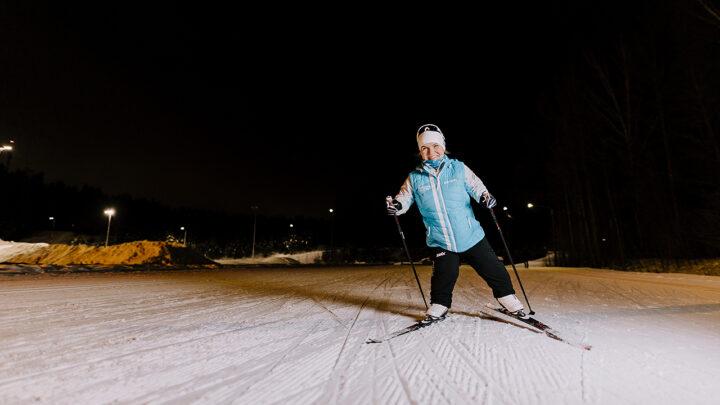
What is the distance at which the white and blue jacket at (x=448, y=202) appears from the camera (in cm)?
342

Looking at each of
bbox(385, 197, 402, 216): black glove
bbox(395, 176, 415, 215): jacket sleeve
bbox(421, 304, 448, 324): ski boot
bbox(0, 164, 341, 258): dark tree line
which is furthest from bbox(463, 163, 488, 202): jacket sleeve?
bbox(0, 164, 341, 258): dark tree line

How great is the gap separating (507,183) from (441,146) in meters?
39.4

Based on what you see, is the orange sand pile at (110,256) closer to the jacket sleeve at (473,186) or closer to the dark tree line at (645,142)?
the jacket sleeve at (473,186)

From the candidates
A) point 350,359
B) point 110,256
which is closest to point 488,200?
point 350,359

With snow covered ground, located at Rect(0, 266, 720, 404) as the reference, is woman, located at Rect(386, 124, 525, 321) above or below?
above

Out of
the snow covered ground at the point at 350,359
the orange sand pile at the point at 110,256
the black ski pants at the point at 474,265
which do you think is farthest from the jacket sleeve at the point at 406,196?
the orange sand pile at the point at 110,256

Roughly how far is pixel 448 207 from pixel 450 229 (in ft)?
0.69

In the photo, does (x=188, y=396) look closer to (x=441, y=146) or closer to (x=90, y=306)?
(x=441, y=146)

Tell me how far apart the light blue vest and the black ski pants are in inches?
3.0

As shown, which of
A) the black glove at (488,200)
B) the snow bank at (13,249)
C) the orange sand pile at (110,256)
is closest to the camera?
the black glove at (488,200)

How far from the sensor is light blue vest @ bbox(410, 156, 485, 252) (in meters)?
3.41

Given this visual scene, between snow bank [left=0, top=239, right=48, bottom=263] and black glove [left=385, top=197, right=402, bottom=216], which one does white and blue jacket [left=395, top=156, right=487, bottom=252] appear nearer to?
black glove [left=385, top=197, right=402, bottom=216]

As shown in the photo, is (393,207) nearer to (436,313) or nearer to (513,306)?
(436,313)

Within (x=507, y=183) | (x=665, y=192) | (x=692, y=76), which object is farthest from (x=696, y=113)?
(x=507, y=183)
